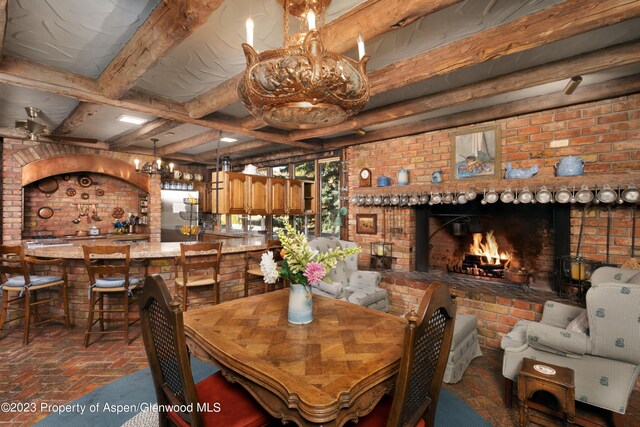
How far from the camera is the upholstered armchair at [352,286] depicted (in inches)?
137

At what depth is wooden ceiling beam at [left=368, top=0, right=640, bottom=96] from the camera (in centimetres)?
168

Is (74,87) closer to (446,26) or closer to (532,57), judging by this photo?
(446,26)

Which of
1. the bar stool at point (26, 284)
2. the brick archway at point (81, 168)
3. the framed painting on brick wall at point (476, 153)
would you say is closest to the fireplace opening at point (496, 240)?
the framed painting on brick wall at point (476, 153)

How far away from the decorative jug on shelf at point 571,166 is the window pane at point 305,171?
3.78m

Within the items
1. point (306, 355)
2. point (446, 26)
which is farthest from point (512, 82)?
point (306, 355)

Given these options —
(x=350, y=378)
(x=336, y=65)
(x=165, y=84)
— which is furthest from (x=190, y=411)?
(x=165, y=84)

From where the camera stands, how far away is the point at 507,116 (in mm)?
3514

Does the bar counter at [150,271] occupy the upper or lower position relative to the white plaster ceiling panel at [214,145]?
lower

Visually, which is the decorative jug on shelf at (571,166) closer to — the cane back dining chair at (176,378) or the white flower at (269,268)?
the white flower at (269,268)

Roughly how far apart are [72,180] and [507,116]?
7.66 metres

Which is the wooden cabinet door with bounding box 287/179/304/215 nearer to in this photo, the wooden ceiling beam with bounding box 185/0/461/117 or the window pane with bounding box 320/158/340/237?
the window pane with bounding box 320/158/340/237

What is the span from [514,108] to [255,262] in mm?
3834

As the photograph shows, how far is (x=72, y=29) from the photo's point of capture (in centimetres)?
211

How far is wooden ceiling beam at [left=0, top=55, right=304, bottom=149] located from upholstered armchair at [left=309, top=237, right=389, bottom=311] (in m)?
2.29
